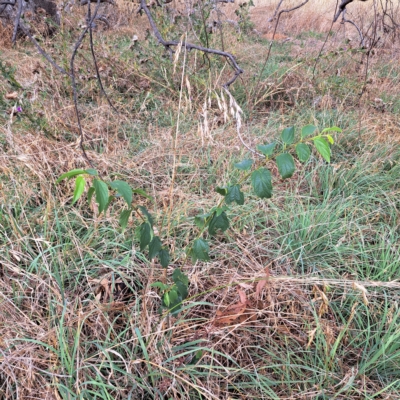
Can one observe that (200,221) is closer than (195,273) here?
Yes

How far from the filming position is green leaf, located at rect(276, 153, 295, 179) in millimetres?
823

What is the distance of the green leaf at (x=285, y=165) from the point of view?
823mm

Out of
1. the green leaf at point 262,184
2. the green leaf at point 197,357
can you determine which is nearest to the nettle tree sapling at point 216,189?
the green leaf at point 262,184

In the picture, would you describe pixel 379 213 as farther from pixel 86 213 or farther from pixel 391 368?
pixel 86 213

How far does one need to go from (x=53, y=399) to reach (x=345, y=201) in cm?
163

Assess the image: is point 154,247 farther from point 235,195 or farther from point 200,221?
point 235,195

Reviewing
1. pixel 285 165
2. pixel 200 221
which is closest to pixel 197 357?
pixel 200 221

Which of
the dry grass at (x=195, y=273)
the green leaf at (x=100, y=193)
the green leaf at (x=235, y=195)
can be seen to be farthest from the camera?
the dry grass at (x=195, y=273)

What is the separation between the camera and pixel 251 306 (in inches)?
48.3

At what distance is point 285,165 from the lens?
32.7 inches

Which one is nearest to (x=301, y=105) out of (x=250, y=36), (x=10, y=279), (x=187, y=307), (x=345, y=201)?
(x=345, y=201)

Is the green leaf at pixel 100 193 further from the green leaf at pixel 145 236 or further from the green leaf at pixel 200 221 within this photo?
the green leaf at pixel 200 221

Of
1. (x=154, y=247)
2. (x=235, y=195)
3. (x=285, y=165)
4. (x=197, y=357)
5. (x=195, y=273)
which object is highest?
(x=285, y=165)

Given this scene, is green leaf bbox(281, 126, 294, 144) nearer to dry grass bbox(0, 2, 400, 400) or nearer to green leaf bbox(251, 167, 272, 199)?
green leaf bbox(251, 167, 272, 199)
